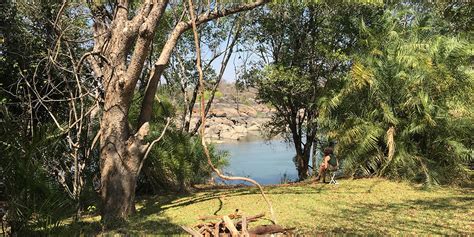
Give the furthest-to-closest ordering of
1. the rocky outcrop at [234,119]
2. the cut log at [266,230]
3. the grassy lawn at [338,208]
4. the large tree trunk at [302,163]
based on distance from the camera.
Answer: the rocky outcrop at [234,119] < the large tree trunk at [302,163] < the grassy lawn at [338,208] < the cut log at [266,230]

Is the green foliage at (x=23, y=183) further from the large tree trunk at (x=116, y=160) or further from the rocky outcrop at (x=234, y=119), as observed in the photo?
the rocky outcrop at (x=234, y=119)

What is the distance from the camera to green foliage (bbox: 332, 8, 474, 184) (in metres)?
10.0

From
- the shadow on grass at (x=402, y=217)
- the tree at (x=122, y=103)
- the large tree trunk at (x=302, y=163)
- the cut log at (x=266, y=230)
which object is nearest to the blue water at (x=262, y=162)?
the large tree trunk at (x=302, y=163)

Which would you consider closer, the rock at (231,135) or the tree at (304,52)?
the tree at (304,52)

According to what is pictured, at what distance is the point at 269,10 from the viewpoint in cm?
1347

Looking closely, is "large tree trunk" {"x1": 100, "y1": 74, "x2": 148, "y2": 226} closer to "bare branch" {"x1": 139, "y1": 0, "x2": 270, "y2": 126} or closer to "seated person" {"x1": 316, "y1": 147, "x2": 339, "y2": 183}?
"bare branch" {"x1": 139, "y1": 0, "x2": 270, "y2": 126}

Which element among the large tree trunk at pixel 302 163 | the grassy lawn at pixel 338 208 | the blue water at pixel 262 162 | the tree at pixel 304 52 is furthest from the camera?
the blue water at pixel 262 162

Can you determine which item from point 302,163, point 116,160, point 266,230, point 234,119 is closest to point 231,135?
point 234,119

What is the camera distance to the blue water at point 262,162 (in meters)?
19.0

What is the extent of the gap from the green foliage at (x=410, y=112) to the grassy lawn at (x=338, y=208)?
72 cm

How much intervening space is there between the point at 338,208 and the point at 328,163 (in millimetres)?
3261

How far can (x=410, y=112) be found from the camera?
34.4 ft

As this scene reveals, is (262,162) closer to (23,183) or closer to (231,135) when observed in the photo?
(231,135)

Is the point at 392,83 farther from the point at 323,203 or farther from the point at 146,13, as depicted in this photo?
the point at 146,13
